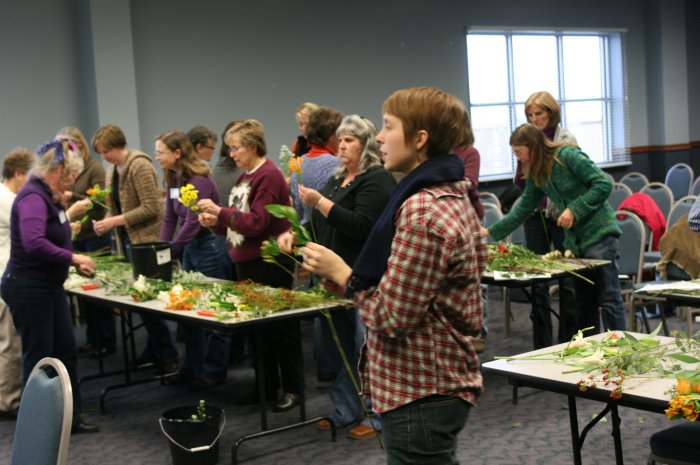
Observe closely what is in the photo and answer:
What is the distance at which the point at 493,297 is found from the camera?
7918mm

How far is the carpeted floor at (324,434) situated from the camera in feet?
12.9

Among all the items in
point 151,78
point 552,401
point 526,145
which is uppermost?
point 151,78

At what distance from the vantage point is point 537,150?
4582 millimetres

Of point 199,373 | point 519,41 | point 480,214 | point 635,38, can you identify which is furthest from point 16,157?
point 635,38

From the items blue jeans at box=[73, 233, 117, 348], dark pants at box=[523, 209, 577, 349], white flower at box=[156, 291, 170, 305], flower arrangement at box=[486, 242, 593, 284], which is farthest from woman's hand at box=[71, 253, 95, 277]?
dark pants at box=[523, 209, 577, 349]

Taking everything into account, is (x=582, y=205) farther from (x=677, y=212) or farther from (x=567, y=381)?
(x=567, y=381)

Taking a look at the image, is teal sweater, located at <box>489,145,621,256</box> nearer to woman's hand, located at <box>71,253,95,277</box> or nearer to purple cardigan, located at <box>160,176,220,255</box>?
purple cardigan, located at <box>160,176,220,255</box>

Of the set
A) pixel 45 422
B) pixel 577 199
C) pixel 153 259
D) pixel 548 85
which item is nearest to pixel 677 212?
pixel 577 199

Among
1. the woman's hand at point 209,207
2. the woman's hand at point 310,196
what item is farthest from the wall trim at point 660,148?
the woman's hand at point 310,196

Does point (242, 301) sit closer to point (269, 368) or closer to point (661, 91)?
point (269, 368)

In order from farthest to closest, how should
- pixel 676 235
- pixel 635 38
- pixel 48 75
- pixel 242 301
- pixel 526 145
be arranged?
pixel 635 38 < pixel 48 75 < pixel 676 235 < pixel 526 145 < pixel 242 301

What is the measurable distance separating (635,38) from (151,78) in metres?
7.35

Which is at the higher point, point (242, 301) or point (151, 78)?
point (151, 78)

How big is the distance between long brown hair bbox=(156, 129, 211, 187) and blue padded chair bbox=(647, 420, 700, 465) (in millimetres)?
3188
